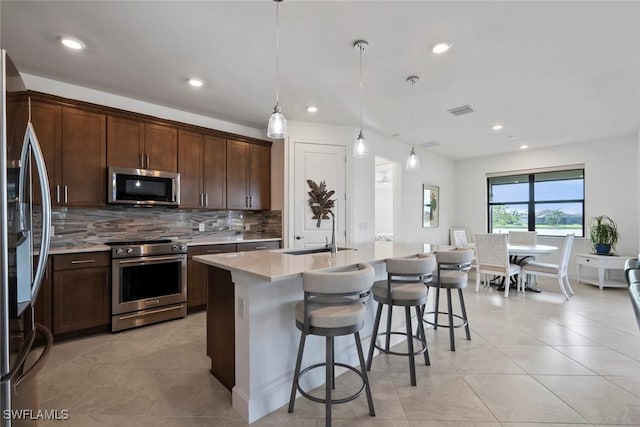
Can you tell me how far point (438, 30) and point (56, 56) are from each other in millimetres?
3233

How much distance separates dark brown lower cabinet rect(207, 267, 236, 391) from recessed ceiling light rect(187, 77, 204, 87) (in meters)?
2.05

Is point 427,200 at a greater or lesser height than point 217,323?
greater

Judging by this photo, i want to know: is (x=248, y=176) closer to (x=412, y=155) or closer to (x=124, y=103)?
(x=124, y=103)

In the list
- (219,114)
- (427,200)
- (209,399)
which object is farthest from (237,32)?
(427,200)

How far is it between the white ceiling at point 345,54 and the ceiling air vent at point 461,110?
0.30 feet

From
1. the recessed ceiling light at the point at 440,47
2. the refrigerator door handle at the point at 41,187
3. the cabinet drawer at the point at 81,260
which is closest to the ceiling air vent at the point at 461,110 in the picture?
the recessed ceiling light at the point at 440,47

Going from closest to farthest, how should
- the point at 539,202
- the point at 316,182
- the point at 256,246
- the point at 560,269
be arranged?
1. the point at 256,246
2. the point at 560,269
3. the point at 316,182
4. the point at 539,202

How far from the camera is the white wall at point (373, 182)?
185 inches

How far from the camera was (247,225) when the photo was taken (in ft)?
16.2

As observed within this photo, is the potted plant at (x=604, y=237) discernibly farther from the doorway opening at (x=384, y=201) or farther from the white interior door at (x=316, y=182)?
the white interior door at (x=316, y=182)

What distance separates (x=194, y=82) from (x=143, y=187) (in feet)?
4.45

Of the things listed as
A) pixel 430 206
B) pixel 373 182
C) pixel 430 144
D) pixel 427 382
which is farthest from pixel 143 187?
pixel 430 206

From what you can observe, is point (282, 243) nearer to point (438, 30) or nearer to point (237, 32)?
point (237, 32)

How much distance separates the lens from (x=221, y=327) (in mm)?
2197
